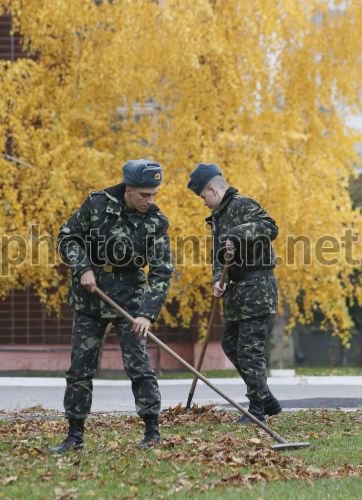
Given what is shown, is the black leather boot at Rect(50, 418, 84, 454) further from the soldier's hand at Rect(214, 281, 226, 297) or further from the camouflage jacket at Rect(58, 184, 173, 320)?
the soldier's hand at Rect(214, 281, 226, 297)

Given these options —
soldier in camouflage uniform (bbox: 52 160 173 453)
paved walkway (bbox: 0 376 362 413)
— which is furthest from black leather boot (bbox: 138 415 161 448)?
paved walkway (bbox: 0 376 362 413)

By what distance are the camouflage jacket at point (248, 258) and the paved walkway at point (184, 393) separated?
2.14 meters

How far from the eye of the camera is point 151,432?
7285mm

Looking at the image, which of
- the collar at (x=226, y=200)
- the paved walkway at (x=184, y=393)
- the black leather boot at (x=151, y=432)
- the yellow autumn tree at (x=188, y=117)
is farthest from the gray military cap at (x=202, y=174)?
the yellow autumn tree at (x=188, y=117)

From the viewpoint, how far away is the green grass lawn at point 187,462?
568 cm

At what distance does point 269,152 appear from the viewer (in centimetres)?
1616

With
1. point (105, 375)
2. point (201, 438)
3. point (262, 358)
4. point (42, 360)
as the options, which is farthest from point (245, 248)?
point (42, 360)

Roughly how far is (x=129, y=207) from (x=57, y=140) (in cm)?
960

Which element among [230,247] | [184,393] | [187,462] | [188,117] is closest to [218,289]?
[230,247]

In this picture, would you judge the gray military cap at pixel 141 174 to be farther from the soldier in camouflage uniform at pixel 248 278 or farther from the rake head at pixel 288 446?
the rake head at pixel 288 446

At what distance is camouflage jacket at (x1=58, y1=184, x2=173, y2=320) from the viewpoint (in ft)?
23.2

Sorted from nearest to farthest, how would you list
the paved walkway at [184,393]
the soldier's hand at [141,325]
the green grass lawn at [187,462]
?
the green grass lawn at [187,462] < the soldier's hand at [141,325] < the paved walkway at [184,393]

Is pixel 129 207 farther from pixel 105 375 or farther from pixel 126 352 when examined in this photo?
pixel 105 375

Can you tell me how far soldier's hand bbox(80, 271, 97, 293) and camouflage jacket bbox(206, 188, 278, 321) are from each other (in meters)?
1.65
